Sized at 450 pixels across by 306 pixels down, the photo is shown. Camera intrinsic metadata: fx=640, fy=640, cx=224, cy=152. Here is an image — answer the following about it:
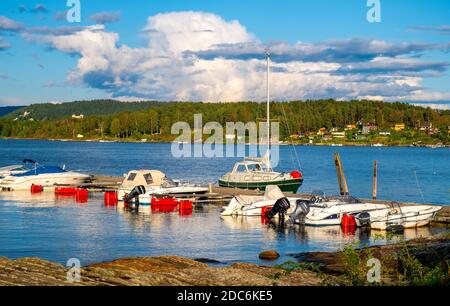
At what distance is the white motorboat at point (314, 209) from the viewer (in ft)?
108

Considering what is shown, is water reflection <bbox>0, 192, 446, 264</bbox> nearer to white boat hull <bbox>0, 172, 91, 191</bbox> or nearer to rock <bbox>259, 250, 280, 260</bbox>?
rock <bbox>259, 250, 280, 260</bbox>

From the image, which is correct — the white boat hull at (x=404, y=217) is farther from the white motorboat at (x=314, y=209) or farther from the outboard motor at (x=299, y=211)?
the outboard motor at (x=299, y=211)

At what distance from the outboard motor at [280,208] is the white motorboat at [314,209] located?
0.11m

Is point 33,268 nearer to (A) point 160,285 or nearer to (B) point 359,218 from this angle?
(A) point 160,285

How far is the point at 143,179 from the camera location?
45.5 m

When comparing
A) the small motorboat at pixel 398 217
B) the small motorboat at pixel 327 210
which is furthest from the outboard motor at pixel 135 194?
the small motorboat at pixel 398 217

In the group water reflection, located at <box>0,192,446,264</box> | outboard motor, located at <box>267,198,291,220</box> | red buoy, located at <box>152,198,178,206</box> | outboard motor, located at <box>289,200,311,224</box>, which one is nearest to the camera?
water reflection, located at <box>0,192,446,264</box>

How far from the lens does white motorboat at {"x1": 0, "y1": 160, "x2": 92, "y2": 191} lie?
2105 inches

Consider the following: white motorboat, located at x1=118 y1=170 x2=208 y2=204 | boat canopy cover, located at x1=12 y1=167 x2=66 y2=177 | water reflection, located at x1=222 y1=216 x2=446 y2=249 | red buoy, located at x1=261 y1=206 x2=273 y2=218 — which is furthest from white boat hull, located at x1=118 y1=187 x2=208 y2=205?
boat canopy cover, located at x1=12 y1=167 x2=66 y2=177

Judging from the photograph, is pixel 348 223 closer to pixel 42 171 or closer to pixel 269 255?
pixel 269 255

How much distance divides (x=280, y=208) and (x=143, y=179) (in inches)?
526

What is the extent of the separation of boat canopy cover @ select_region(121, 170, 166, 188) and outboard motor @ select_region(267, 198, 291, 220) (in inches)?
474

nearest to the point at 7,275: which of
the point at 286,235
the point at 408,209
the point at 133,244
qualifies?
the point at 133,244

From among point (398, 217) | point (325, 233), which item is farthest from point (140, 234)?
point (398, 217)
